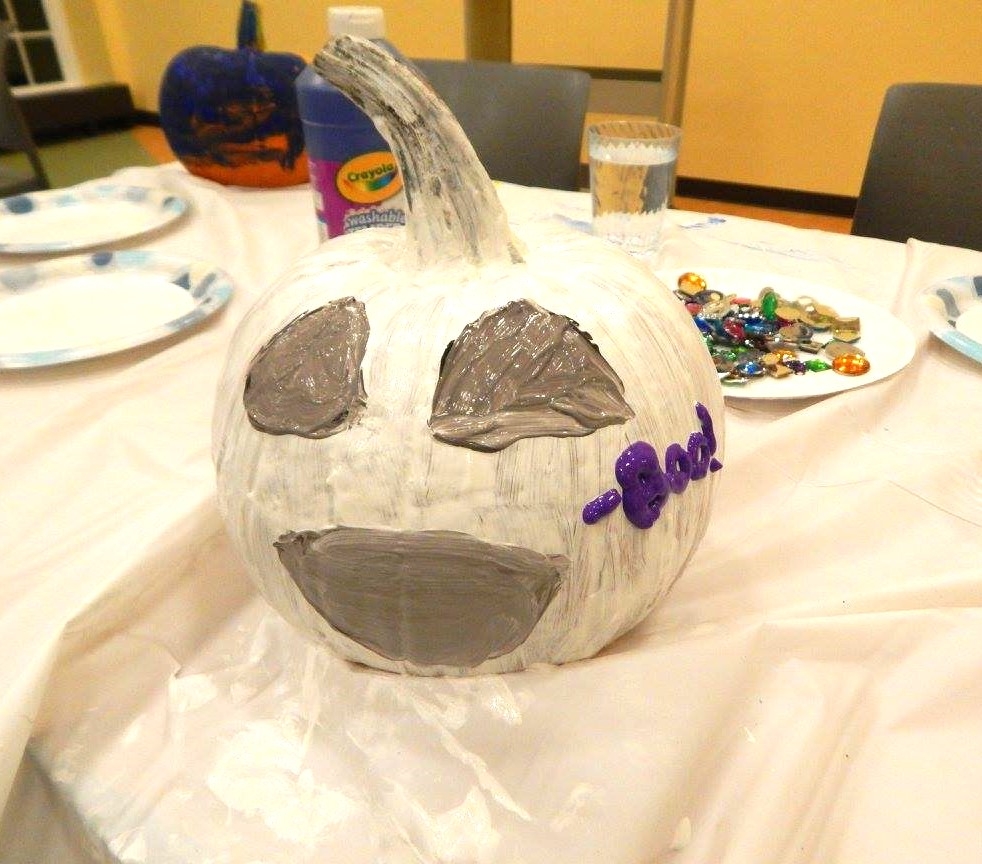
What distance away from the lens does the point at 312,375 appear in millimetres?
344

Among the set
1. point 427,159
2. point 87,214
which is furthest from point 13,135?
point 427,159

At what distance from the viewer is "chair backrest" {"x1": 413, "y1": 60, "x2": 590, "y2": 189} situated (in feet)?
3.91

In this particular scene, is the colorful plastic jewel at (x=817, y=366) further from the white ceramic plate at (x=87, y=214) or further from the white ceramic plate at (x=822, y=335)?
the white ceramic plate at (x=87, y=214)

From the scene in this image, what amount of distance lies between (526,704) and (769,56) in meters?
2.42

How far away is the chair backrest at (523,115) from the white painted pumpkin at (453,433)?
87cm

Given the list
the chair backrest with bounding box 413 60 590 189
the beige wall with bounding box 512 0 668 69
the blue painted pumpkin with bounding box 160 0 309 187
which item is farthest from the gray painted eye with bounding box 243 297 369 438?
the beige wall with bounding box 512 0 668 69

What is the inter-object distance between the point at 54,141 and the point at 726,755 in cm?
414

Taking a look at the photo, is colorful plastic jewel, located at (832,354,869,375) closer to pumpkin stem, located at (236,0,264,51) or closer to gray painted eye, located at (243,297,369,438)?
gray painted eye, located at (243,297,369,438)

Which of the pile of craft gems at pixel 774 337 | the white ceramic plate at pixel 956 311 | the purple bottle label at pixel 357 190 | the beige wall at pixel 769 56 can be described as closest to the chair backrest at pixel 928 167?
the white ceramic plate at pixel 956 311

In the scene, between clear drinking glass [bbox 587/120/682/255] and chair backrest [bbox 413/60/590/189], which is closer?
clear drinking glass [bbox 587/120/682/255]

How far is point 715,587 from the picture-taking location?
46 cm

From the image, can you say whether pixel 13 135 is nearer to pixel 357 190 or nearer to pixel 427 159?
pixel 357 190

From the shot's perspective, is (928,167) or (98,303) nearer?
(98,303)

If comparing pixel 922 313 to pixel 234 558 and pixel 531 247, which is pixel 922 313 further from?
pixel 234 558
